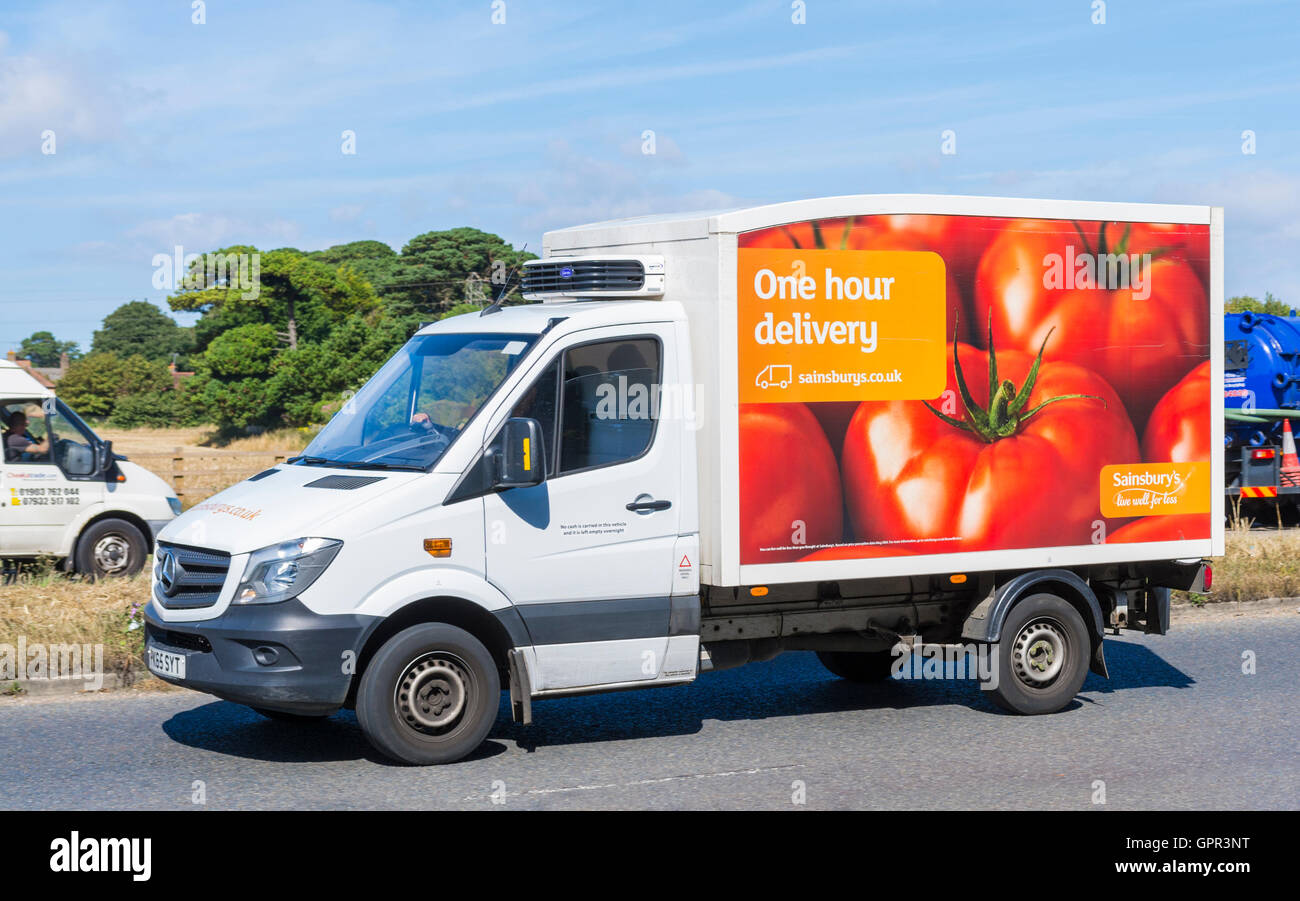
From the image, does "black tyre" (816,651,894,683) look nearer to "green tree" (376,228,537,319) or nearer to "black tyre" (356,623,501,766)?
"black tyre" (356,623,501,766)

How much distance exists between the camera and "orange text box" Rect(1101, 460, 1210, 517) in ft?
30.3

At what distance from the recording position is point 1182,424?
9516 millimetres

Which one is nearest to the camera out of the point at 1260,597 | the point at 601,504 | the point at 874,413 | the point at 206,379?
the point at 601,504

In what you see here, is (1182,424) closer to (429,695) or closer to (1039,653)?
(1039,653)

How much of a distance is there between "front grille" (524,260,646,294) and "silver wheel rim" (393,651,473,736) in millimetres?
2315

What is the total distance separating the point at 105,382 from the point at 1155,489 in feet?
232

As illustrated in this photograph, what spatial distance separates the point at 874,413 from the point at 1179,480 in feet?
7.86

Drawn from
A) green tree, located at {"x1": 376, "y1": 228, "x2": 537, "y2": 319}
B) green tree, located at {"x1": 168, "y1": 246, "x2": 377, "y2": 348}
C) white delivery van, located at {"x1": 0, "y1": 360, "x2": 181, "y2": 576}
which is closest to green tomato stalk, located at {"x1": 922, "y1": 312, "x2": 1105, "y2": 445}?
white delivery van, located at {"x1": 0, "y1": 360, "x2": 181, "y2": 576}

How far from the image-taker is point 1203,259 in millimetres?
9586

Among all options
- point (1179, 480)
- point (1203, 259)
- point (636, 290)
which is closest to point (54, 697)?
point (636, 290)

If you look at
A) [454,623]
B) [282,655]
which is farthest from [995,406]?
[282,655]

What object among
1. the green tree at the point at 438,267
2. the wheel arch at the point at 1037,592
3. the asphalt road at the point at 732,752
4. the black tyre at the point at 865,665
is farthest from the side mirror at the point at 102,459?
the green tree at the point at 438,267
